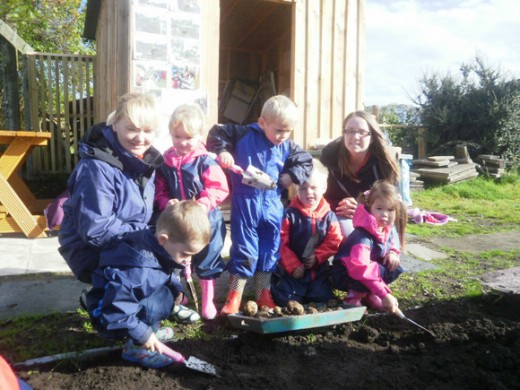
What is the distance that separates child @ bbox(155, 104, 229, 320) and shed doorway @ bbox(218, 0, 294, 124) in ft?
18.1

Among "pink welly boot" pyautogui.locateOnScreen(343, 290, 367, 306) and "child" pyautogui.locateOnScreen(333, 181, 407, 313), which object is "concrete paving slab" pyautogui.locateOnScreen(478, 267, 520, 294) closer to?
"child" pyautogui.locateOnScreen(333, 181, 407, 313)

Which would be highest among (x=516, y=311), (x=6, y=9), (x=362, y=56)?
(x=6, y=9)

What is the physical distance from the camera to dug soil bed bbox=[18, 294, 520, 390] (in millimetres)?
2152

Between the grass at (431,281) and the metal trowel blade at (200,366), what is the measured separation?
383 mm

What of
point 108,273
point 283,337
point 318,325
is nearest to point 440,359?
point 318,325

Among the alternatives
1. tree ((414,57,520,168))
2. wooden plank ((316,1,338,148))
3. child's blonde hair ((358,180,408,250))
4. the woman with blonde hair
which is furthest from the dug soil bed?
tree ((414,57,520,168))

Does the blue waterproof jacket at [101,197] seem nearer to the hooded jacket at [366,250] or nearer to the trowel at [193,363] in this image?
the trowel at [193,363]

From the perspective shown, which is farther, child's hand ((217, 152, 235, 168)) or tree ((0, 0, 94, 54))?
tree ((0, 0, 94, 54))

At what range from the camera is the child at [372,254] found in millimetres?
3035

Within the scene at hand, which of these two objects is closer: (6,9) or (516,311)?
(516,311)

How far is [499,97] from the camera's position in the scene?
12016mm

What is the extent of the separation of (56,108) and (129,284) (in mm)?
8280

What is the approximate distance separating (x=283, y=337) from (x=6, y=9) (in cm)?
1118

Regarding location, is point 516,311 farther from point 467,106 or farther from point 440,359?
point 467,106
